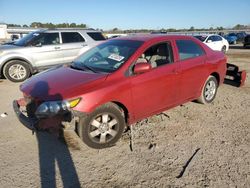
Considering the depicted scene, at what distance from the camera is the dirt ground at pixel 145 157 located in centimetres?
317

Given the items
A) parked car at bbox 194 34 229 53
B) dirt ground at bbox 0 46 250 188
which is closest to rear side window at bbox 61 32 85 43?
dirt ground at bbox 0 46 250 188

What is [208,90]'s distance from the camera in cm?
584

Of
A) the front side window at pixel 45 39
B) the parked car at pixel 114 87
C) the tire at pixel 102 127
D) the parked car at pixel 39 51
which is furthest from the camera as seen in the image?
the front side window at pixel 45 39

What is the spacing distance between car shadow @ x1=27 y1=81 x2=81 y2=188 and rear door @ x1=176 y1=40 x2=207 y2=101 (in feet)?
8.09

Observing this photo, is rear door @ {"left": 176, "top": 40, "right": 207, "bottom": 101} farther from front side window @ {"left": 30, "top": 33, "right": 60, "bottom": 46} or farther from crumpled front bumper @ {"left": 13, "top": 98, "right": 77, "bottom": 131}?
front side window @ {"left": 30, "top": 33, "right": 60, "bottom": 46}

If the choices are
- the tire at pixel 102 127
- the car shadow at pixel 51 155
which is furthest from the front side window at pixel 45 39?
the tire at pixel 102 127

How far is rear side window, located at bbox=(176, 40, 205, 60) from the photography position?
493 cm

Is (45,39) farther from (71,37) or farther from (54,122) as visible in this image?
(54,122)

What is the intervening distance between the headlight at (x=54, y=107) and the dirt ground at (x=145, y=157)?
688mm

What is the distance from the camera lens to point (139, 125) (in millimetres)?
4824

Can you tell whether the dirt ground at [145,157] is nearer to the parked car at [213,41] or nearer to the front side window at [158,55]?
the front side window at [158,55]

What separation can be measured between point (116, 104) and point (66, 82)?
2.77 ft

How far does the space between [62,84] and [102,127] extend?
0.89 metres

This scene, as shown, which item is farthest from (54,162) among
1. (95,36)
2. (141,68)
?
(95,36)
